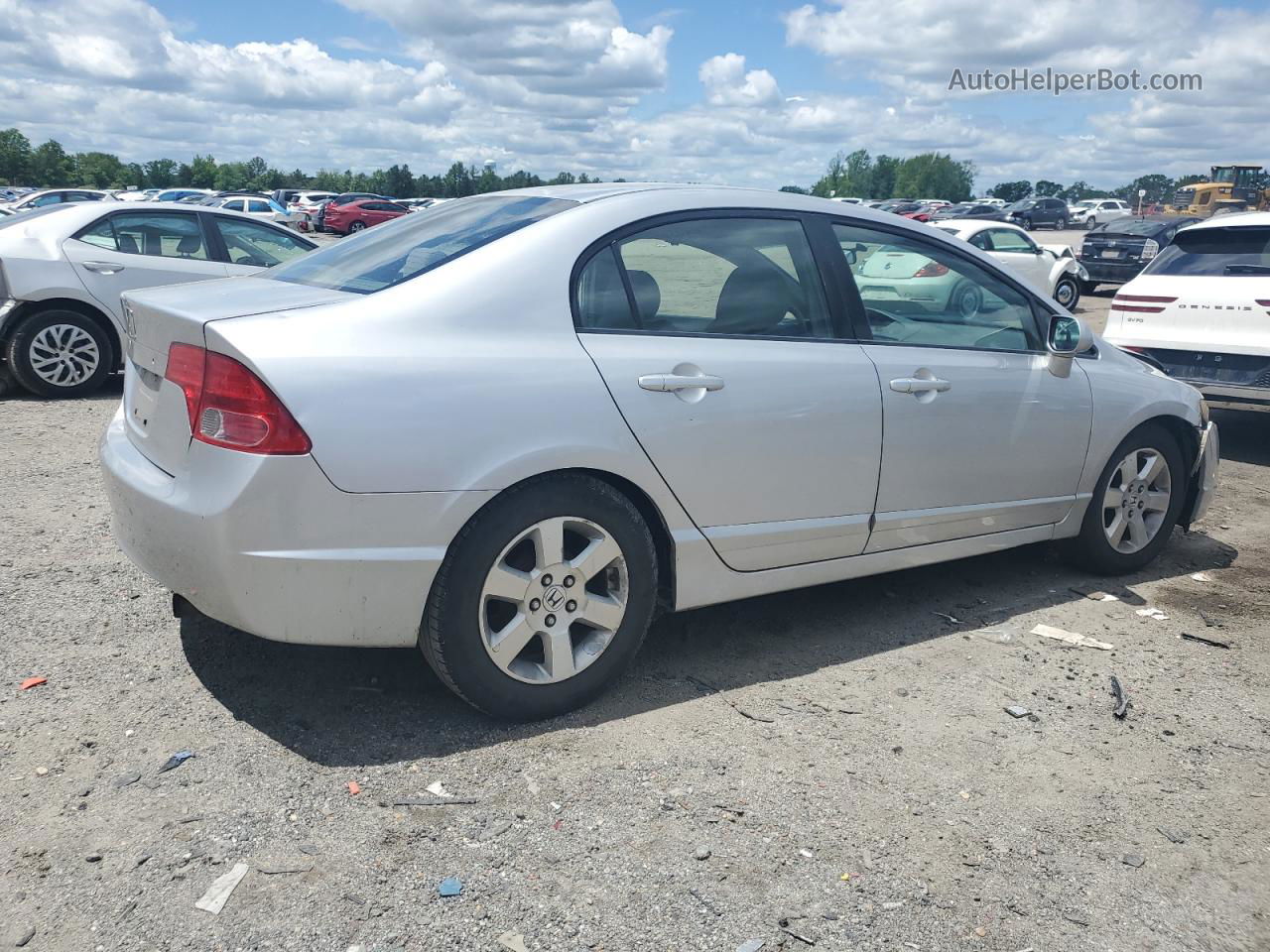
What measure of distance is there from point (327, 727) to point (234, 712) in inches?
12.8

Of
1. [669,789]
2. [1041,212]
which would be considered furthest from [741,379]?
[1041,212]

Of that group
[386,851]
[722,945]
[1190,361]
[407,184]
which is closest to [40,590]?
[386,851]

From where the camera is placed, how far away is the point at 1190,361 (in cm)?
790

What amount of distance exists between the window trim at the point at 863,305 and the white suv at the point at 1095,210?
6824 cm

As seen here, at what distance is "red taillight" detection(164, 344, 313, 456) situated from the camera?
2.97 m

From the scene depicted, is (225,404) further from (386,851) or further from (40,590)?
(40,590)

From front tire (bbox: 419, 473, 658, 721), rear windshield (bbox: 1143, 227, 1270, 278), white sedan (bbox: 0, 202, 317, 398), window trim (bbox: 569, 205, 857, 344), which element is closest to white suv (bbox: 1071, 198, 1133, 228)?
rear windshield (bbox: 1143, 227, 1270, 278)

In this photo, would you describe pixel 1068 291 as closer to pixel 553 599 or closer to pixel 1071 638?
pixel 1071 638

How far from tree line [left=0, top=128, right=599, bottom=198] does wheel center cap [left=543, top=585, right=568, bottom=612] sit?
63909 mm

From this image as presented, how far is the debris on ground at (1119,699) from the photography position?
149 inches

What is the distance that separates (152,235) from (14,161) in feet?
264

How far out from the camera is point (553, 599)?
341cm

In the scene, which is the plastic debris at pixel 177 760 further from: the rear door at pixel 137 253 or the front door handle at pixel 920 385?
the rear door at pixel 137 253

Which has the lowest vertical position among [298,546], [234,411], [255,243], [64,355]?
[64,355]
